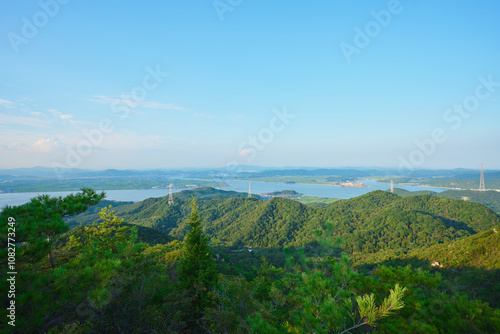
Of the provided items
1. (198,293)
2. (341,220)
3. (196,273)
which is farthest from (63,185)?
(198,293)

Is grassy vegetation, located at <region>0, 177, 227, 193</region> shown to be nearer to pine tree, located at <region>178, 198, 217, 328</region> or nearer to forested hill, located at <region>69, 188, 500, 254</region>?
forested hill, located at <region>69, 188, 500, 254</region>

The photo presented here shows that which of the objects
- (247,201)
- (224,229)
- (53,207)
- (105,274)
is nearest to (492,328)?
(105,274)

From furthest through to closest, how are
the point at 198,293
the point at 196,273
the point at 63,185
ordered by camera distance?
the point at 63,185, the point at 196,273, the point at 198,293

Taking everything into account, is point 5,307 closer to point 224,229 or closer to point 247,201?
point 224,229

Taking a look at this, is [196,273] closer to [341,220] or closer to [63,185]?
[341,220]

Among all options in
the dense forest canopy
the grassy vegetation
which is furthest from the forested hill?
the dense forest canopy

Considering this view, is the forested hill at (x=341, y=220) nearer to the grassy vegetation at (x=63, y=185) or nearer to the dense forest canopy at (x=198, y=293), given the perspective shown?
the grassy vegetation at (x=63, y=185)
